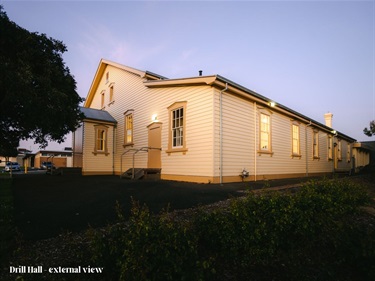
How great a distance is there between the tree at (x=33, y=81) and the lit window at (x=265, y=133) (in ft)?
36.2

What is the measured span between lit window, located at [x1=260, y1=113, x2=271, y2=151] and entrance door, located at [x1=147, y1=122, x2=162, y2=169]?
610 cm

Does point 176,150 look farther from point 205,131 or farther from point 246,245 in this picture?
point 246,245

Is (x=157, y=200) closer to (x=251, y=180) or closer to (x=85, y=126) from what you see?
(x=251, y=180)

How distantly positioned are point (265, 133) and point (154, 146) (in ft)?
22.5

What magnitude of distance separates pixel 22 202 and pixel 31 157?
6992cm

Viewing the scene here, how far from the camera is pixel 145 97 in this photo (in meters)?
14.5

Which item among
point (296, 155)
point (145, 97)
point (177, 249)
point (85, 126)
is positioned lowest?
point (177, 249)

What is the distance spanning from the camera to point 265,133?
43.5ft

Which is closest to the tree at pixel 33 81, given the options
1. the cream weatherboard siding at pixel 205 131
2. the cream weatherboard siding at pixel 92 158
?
the cream weatherboard siding at pixel 92 158

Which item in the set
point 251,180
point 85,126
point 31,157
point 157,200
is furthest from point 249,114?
point 31,157

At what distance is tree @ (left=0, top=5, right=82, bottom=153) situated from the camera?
916cm

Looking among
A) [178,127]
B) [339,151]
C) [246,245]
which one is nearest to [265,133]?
[178,127]

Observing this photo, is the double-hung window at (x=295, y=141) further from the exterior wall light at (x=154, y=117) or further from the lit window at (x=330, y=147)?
the exterior wall light at (x=154, y=117)

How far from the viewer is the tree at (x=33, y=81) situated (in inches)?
361
